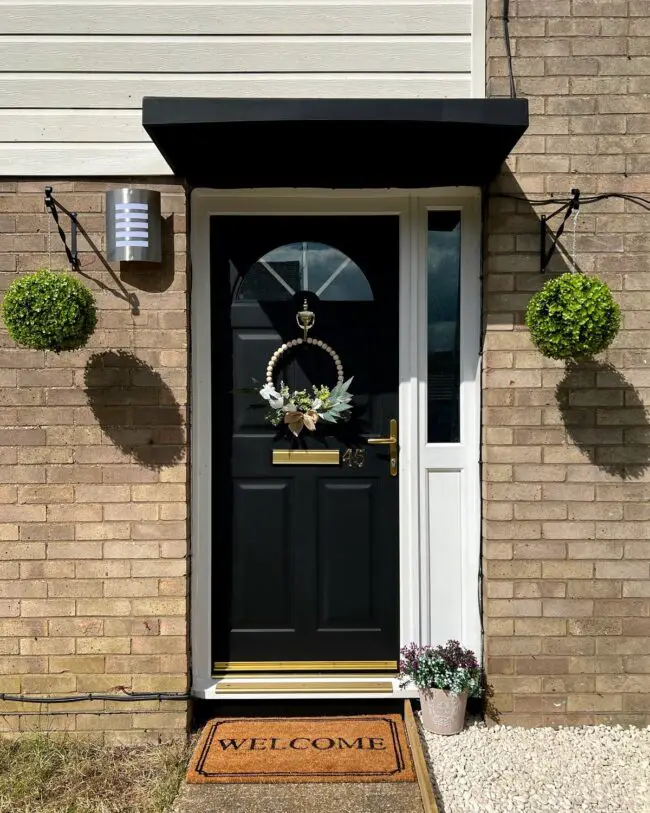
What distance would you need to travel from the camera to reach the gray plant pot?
300 cm

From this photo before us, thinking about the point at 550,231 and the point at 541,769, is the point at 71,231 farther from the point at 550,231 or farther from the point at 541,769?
the point at 541,769

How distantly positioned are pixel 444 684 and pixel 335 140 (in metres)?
2.54

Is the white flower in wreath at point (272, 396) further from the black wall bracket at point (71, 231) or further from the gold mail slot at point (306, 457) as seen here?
the black wall bracket at point (71, 231)

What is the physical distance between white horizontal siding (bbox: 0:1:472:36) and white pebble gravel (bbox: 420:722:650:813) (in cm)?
335

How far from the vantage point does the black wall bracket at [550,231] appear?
9.66 ft

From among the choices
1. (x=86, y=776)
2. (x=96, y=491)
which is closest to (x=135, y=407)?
(x=96, y=491)

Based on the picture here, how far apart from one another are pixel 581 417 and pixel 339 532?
52.4 inches

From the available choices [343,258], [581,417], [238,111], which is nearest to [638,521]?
[581,417]

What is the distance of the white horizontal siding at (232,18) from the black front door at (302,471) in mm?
869

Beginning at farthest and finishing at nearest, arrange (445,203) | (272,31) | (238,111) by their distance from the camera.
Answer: (445,203)
(272,31)
(238,111)

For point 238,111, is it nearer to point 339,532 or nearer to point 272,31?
point 272,31

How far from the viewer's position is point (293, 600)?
3.33 m

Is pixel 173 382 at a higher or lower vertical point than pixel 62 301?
lower

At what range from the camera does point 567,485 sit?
10.2 ft
